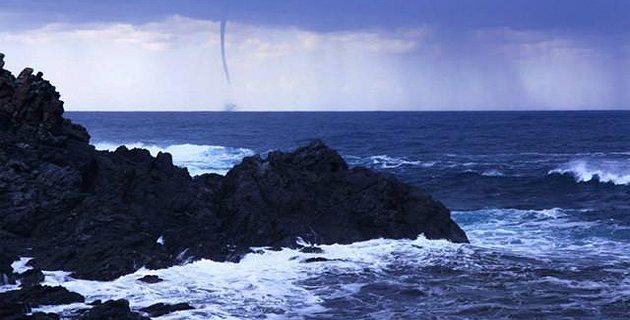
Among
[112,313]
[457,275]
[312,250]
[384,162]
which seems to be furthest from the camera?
[384,162]

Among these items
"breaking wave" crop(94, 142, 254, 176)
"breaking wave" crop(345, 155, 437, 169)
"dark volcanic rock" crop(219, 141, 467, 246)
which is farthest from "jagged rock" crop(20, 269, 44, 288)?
"breaking wave" crop(345, 155, 437, 169)

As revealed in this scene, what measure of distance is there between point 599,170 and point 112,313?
47379 mm

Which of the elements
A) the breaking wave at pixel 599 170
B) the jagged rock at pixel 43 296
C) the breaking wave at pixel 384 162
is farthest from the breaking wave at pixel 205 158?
the jagged rock at pixel 43 296

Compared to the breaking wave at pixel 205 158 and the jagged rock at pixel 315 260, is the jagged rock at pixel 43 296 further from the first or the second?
the breaking wave at pixel 205 158

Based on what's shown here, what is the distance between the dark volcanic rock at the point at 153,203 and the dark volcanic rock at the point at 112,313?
4918mm

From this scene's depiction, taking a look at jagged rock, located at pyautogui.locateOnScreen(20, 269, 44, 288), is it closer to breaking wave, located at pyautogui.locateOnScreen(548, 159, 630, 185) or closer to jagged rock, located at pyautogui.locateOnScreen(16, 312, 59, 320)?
jagged rock, located at pyautogui.locateOnScreen(16, 312, 59, 320)

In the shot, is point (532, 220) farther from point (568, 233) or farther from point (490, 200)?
point (490, 200)

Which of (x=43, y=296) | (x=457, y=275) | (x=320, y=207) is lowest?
(x=457, y=275)

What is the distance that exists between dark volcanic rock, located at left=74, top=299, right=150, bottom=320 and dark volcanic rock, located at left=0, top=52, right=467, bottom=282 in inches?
194

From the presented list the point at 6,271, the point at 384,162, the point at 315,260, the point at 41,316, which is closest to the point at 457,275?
the point at 315,260

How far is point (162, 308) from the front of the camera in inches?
760

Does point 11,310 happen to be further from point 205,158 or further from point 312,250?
point 205,158

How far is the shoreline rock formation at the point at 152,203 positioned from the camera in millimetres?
24438

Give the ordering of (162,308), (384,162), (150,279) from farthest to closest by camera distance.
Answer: (384,162), (150,279), (162,308)
